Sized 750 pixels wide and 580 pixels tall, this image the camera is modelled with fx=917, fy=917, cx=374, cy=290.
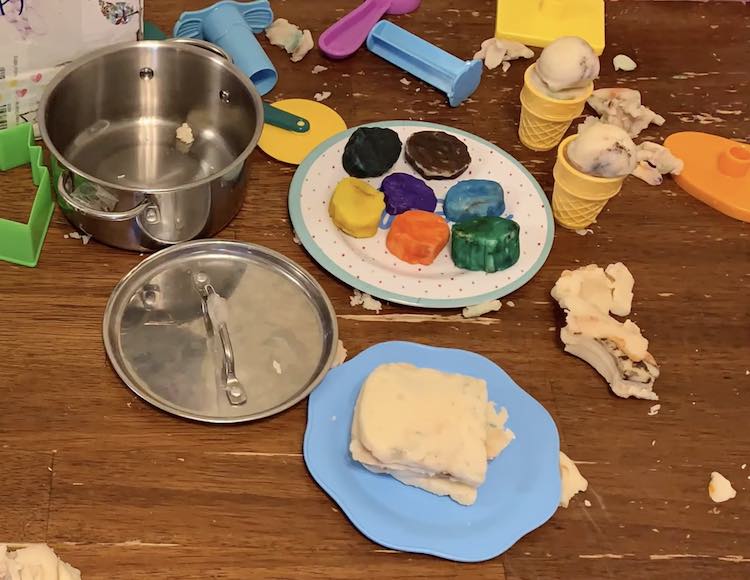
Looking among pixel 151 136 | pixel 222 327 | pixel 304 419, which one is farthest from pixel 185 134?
pixel 304 419

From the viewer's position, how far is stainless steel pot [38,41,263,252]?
86 centimetres

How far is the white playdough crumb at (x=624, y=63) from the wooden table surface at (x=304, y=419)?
0.64 feet

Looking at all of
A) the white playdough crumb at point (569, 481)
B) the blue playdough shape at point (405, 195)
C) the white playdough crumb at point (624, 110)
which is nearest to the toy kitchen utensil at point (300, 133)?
the blue playdough shape at point (405, 195)

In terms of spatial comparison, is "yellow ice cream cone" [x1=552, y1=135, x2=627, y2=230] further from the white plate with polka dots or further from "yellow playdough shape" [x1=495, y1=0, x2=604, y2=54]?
"yellow playdough shape" [x1=495, y1=0, x2=604, y2=54]

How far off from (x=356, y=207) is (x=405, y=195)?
6cm

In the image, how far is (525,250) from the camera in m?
0.95

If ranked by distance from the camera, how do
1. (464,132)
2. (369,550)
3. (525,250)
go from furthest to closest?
(464,132) → (525,250) → (369,550)

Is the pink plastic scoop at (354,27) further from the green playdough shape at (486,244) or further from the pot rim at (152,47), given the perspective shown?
the green playdough shape at (486,244)

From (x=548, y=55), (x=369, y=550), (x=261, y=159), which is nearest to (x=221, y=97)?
A: (x=261, y=159)

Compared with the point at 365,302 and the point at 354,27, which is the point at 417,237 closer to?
the point at 365,302

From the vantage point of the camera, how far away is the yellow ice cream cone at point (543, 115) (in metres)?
1.00

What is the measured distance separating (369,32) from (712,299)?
52 cm

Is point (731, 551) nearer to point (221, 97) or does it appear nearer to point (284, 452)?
point (284, 452)

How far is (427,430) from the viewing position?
739 millimetres
